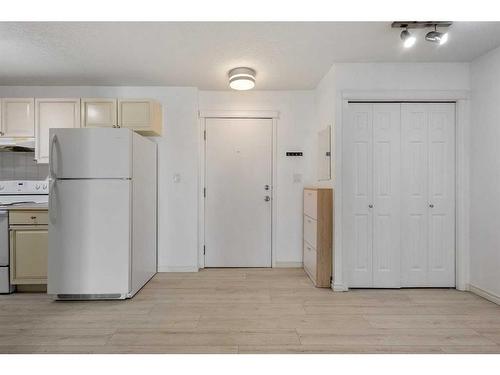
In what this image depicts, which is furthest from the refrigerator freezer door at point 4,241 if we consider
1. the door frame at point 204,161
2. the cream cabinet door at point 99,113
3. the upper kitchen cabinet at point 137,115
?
the door frame at point 204,161

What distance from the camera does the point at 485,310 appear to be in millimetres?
2574

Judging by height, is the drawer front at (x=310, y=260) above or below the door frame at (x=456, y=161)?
below

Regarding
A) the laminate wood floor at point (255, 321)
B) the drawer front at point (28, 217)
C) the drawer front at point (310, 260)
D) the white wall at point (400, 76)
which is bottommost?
the laminate wood floor at point (255, 321)

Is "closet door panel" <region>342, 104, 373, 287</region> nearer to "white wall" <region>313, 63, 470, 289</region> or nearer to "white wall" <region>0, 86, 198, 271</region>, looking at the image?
"white wall" <region>313, 63, 470, 289</region>

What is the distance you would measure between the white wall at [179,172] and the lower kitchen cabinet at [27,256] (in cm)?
123

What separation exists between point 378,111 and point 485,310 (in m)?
2.04

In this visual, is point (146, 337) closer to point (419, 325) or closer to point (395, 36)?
point (419, 325)

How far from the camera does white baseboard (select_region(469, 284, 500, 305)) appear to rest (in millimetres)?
2738

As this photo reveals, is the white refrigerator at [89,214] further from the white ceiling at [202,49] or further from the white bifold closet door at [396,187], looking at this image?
the white bifold closet door at [396,187]

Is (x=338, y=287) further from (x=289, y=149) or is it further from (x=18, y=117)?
(x=18, y=117)

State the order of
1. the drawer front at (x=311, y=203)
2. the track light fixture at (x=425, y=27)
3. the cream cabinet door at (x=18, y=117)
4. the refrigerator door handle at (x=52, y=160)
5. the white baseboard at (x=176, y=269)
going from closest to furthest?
the track light fixture at (x=425, y=27) → the refrigerator door handle at (x=52, y=160) → the drawer front at (x=311, y=203) → the cream cabinet door at (x=18, y=117) → the white baseboard at (x=176, y=269)

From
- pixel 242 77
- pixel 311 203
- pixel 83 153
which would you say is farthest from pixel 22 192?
pixel 311 203

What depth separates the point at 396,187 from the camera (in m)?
3.11

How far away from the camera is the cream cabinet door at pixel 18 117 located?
3400 millimetres
